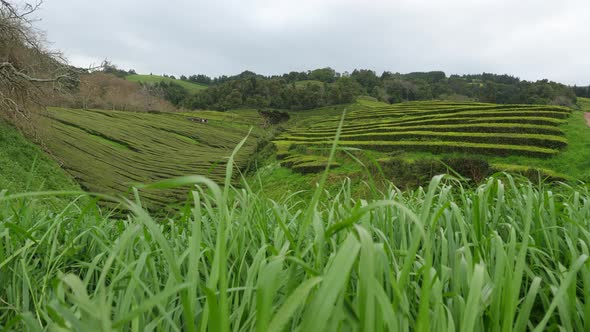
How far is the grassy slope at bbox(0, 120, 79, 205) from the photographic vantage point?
1868 cm

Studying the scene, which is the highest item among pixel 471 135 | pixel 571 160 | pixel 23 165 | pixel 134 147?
pixel 23 165

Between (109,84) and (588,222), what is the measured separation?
118 m

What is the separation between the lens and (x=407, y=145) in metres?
32.6

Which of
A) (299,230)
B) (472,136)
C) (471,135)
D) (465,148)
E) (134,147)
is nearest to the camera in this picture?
(299,230)

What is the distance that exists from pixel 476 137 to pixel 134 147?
137ft

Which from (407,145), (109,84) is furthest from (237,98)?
(407,145)

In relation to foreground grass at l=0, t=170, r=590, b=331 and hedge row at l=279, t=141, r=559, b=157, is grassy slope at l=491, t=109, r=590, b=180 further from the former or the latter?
foreground grass at l=0, t=170, r=590, b=331

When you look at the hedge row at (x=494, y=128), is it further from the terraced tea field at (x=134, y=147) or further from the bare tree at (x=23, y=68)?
the bare tree at (x=23, y=68)

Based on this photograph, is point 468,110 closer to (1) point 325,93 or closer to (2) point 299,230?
(2) point 299,230

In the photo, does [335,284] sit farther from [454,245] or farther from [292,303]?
[454,245]

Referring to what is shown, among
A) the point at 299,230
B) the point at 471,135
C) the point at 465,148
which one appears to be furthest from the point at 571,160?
the point at 299,230

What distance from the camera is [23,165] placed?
67.7 ft

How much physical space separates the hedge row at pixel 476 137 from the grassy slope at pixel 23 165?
25928 millimetres

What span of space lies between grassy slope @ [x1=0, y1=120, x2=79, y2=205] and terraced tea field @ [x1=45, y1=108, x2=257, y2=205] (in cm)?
322
